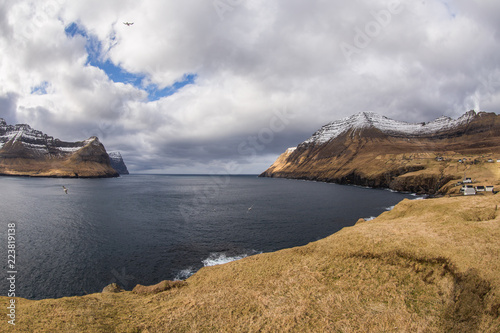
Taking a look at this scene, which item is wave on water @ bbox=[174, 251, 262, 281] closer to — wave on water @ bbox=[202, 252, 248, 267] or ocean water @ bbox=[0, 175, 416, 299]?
wave on water @ bbox=[202, 252, 248, 267]

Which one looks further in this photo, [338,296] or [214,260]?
[214,260]

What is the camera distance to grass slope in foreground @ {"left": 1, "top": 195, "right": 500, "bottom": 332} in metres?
11.7

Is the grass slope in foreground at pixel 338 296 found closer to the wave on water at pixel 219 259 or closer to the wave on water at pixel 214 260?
the wave on water at pixel 214 260

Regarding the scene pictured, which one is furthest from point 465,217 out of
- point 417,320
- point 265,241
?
point 265,241

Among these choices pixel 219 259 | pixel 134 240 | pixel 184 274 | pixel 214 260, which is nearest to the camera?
pixel 184 274

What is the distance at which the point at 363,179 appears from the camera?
165250 millimetres

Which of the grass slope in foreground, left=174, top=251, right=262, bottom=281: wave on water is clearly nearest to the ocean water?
left=174, top=251, right=262, bottom=281: wave on water

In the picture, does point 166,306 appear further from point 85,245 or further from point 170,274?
A: point 85,245

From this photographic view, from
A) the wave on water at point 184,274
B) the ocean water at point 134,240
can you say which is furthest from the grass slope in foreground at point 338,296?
the ocean water at point 134,240

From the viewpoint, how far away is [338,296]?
46.4 ft

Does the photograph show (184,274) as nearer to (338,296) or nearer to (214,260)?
(214,260)

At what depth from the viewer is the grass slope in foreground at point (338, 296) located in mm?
11680

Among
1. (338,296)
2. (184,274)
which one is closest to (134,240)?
(184,274)

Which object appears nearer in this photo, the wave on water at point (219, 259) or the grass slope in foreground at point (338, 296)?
the grass slope in foreground at point (338, 296)
